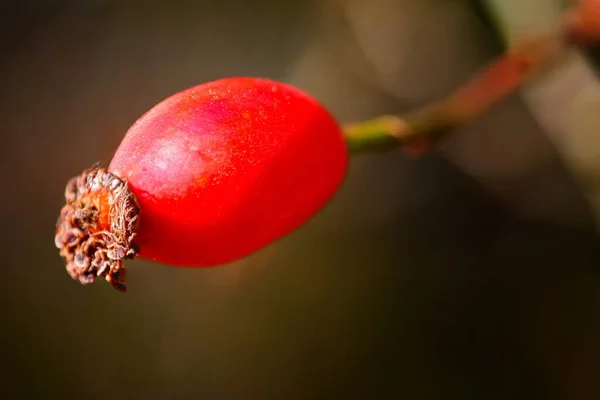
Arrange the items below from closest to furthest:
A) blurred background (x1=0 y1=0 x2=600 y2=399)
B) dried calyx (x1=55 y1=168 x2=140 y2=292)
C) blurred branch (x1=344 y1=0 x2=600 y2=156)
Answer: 1. dried calyx (x1=55 y1=168 x2=140 y2=292)
2. blurred branch (x1=344 y1=0 x2=600 y2=156)
3. blurred background (x1=0 y1=0 x2=600 y2=399)

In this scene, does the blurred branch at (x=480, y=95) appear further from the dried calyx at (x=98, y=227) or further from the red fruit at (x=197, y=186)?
the dried calyx at (x=98, y=227)

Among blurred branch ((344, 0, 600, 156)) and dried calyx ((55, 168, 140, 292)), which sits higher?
blurred branch ((344, 0, 600, 156))

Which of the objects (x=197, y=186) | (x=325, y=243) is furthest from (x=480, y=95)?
(x=325, y=243)

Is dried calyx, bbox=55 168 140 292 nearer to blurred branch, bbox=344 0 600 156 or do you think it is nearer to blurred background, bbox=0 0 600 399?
blurred branch, bbox=344 0 600 156

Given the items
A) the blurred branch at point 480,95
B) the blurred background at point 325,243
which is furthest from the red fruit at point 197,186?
the blurred background at point 325,243

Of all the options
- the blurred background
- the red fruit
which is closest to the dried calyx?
the red fruit
